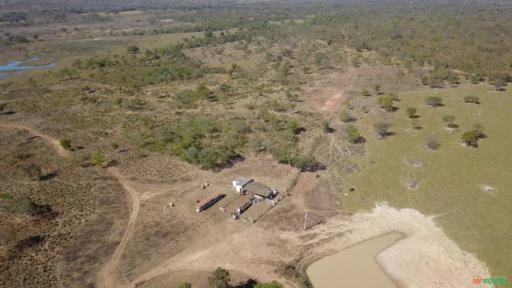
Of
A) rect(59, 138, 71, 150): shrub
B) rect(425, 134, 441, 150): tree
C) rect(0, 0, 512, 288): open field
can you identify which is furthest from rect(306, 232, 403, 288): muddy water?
rect(59, 138, 71, 150): shrub

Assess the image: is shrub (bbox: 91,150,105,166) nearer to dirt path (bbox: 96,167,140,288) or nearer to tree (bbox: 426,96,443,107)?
dirt path (bbox: 96,167,140,288)

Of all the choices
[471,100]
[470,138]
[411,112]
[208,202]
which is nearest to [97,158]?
[208,202]

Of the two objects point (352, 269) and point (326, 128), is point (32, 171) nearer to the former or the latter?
point (352, 269)

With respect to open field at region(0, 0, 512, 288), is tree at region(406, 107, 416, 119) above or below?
above

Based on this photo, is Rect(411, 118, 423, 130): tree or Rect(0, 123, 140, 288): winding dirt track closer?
Rect(0, 123, 140, 288): winding dirt track

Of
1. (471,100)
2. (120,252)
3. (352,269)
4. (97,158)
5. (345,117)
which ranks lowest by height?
(352,269)

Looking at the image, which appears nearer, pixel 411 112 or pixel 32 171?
pixel 32 171
